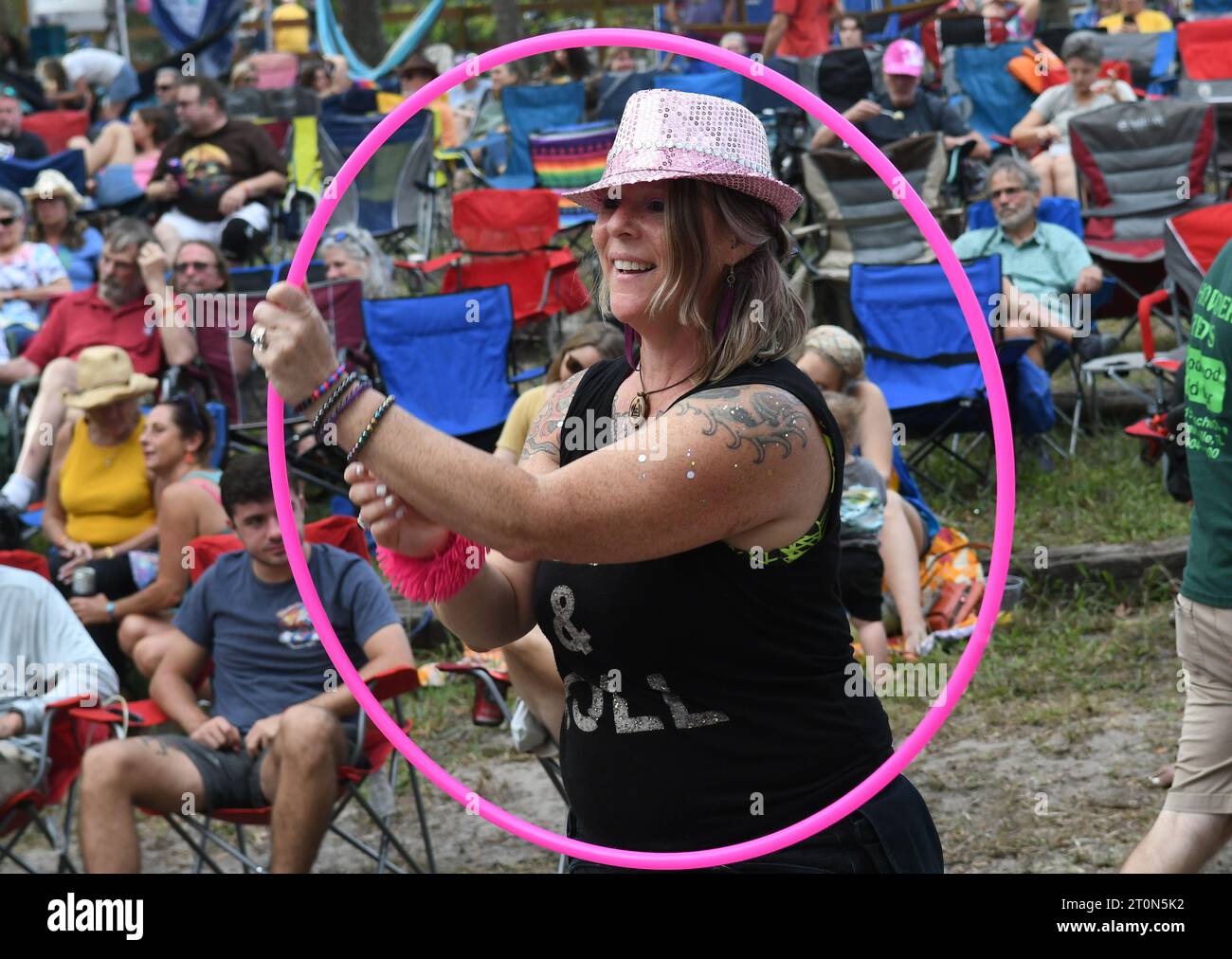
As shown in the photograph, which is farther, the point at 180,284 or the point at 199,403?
the point at 180,284

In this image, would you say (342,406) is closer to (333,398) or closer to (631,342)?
(333,398)

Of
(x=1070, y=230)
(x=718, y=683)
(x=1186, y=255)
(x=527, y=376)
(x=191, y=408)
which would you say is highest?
(x=718, y=683)

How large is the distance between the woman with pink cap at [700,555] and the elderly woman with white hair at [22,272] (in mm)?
7681

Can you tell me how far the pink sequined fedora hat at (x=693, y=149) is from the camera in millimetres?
2379

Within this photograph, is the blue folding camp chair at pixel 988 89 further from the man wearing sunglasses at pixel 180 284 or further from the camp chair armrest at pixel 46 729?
the camp chair armrest at pixel 46 729

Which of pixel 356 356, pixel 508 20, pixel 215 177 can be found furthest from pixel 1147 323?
pixel 508 20

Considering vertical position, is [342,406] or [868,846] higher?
[342,406]

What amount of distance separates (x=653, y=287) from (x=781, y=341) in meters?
0.21

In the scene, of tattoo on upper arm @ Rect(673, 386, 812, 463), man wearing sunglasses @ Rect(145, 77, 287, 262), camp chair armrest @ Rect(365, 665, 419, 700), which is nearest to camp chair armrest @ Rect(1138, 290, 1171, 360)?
camp chair armrest @ Rect(365, 665, 419, 700)

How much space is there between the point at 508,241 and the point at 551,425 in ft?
26.6

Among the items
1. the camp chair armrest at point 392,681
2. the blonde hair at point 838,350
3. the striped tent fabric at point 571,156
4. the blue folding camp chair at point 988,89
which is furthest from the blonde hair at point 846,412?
the blue folding camp chair at point 988,89

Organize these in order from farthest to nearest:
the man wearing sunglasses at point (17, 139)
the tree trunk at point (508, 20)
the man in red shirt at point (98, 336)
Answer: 1. the tree trunk at point (508, 20)
2. the man wearing sunglasses at point (17, 139)
3. the man in red shirt at point (98, 336)

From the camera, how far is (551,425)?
8.83 ft

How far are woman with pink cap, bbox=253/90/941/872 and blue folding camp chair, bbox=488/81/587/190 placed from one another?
1140 cm
